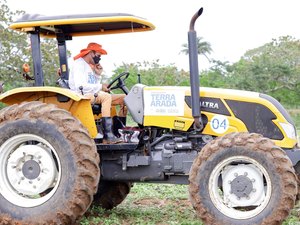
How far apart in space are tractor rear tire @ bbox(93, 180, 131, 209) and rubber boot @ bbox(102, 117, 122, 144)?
0.94m

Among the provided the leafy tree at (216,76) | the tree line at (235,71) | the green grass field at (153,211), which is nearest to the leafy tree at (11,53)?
the tree line at (235,71)

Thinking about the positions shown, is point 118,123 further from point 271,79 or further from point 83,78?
point 271,79

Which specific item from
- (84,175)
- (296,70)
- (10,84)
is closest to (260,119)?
(84,175)

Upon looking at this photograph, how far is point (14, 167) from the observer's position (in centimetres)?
609

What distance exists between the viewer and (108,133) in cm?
661

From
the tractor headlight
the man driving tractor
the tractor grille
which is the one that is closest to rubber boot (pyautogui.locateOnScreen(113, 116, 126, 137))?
the man driving tractor

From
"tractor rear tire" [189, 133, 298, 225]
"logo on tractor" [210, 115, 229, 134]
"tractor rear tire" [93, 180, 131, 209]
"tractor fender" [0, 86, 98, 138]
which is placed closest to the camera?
"tractor rear tire" [189, 133, 298, 225]

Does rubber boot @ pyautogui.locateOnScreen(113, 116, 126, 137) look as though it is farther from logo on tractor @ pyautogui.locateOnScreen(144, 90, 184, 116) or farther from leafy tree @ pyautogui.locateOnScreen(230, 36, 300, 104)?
leafy tree @ pyautogui.locateOnScreen(230, 36, 300, 104)

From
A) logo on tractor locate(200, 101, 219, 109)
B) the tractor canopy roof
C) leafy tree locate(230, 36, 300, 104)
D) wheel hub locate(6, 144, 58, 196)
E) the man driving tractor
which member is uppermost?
the tractor canopy roof

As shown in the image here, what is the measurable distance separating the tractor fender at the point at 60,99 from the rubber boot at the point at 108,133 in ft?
0.68

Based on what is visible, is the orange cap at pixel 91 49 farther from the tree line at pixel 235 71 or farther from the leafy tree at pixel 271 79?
the leafy tree at pixel 271 79

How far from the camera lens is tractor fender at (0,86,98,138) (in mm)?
6118

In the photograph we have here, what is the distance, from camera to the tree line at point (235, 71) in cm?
3091

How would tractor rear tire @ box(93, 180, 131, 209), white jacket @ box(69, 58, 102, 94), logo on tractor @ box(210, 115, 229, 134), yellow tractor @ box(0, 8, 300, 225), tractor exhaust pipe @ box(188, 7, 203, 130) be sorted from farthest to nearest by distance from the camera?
tractor rear tire @ box(93, 180, 131, 209)
white jacket @ box(69, 58, 102, 94)
logo on tractor @ box(210, 115, 229, 134)
tractor exhaust pipe @ box(188, 7, 203, 130)
yellow tractor @ box(0, 8, 300, 225)
